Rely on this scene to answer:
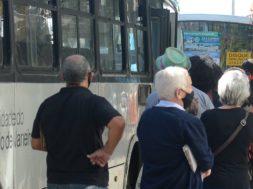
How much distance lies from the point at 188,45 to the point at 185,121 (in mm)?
16435

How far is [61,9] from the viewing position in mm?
6148

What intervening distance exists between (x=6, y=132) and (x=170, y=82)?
4.11ft

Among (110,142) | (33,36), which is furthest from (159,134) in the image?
(33,36)

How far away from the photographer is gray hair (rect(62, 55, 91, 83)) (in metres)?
4.87

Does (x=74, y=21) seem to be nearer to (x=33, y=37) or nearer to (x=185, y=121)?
(x=33, y=37)

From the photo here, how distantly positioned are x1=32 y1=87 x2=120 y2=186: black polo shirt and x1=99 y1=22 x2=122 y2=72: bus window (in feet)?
8.18

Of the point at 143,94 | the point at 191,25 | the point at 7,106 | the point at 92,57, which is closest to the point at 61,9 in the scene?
the point at 92,57

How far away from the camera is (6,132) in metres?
4.96

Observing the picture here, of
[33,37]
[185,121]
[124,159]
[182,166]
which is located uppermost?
[33,37]

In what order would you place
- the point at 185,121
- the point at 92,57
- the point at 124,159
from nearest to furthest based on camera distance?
the point at 185,121 < the point at 92,57 < the point at 124,159

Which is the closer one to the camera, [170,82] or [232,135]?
[170,82]

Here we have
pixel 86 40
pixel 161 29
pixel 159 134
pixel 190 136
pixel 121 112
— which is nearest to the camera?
pixel 190 136

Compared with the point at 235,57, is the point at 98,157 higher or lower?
lower

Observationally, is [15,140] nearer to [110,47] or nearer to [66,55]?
[66,55]
